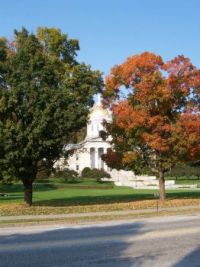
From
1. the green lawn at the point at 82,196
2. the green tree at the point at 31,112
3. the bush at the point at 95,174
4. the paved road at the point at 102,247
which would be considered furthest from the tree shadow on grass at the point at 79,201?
the bush at the point at 95,174

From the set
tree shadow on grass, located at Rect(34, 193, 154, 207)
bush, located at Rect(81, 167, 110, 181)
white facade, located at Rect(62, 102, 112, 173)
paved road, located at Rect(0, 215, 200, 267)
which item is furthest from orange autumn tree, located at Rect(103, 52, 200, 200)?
white facade, located at Rect(62, 102, 112, 173)

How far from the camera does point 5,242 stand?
14.8 m

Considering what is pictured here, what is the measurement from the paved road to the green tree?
10.5 meters

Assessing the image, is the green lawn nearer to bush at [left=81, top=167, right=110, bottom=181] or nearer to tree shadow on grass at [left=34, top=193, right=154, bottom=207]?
tree shadow on grass at [left=34, top=193, right=154, bottom=207]


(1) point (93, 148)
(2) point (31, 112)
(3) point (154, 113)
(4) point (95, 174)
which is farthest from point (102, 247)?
(1) point (93, 148)

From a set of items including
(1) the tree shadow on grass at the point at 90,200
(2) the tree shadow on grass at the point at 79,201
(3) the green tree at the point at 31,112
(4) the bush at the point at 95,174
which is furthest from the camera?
(4) the bush at the point at 95,174

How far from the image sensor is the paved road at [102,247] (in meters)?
11.3

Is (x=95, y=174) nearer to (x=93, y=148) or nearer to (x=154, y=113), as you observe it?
(x=93, y=148)

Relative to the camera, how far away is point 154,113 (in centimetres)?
3466

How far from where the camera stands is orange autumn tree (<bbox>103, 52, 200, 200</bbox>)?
33500mm

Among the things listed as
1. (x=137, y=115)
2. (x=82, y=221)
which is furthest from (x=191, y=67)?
(x=82, y=221)

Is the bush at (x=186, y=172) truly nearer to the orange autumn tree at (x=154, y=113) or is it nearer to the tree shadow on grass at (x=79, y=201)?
the tree shadow on grass at (x=79, y=201)

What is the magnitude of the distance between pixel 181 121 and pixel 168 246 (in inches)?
828

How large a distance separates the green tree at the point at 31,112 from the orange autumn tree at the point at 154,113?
11.6 ft
